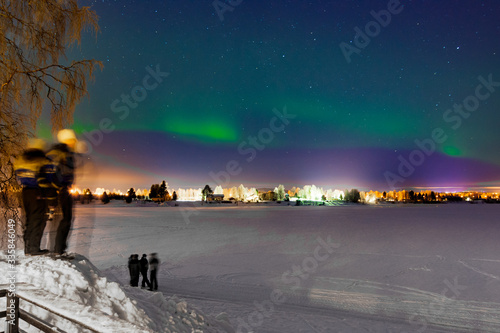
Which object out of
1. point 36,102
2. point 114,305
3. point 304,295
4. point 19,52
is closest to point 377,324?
point 304,295

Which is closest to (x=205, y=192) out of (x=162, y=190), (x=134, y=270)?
(x=162, y=190)

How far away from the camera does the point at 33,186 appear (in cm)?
569

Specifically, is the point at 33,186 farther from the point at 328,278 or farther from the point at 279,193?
the point at 279,193

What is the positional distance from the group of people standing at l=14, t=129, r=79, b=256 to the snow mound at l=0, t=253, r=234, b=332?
1.44ft

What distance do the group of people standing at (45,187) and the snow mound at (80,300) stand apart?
1.44 ft

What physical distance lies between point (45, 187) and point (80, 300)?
2196mm

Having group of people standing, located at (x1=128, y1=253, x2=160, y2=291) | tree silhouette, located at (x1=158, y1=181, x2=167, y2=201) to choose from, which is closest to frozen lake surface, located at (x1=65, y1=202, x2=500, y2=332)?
group of people standing, located at (x1=128, y1=253, x2=160, y2=291)

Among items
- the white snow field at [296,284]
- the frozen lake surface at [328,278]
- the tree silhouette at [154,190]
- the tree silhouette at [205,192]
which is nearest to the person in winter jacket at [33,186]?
the white snow field at [296,284]

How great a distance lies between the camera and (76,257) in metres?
5.89

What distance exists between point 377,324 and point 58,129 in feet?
28.3

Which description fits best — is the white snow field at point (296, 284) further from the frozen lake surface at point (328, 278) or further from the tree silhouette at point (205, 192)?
the tree silhouette at point (205, 192)

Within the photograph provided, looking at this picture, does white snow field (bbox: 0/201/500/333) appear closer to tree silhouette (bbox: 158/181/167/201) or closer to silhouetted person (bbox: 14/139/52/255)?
silhouetted person (bbox: 14/139/52/255)

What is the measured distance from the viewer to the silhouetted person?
5625 mm

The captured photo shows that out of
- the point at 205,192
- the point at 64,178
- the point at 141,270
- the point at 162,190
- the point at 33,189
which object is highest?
the point at 162,190
